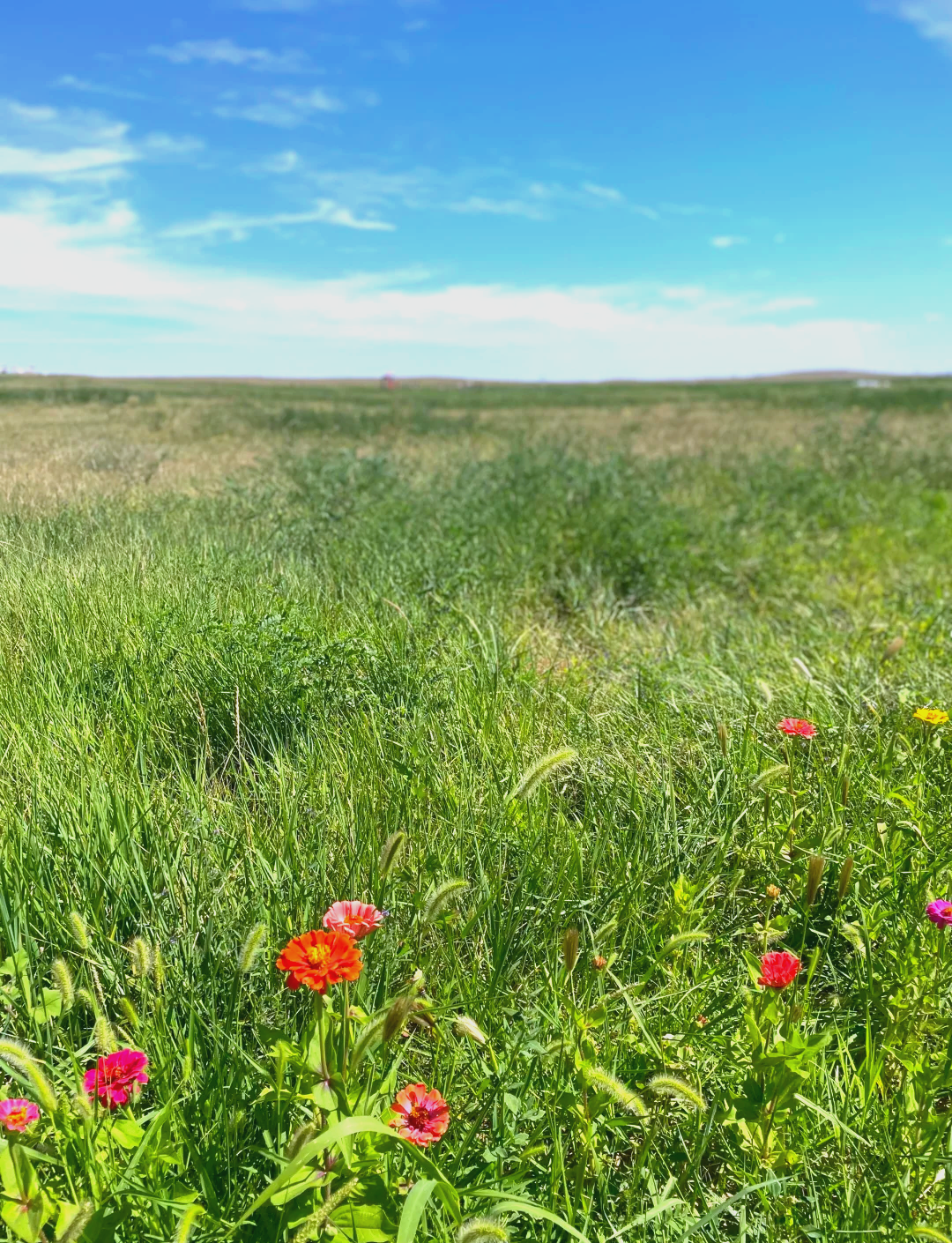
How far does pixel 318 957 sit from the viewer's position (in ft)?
4.65

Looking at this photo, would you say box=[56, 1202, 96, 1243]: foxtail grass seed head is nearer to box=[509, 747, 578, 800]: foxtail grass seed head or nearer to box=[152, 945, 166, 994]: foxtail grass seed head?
box=[152, 945, 166, 994]: foxtail grass seed head

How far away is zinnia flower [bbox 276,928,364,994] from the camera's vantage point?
1383mm

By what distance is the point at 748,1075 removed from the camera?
1.64 m

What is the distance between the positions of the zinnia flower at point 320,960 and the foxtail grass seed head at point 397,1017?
83 mm

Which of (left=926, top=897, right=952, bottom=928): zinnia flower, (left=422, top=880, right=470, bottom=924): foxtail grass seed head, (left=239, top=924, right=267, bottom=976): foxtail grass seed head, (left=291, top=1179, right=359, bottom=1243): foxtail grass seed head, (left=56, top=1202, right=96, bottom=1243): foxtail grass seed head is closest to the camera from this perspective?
(left=56, top=1202, right=96, bottom=1243): foxtail grass seed head

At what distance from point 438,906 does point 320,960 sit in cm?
31

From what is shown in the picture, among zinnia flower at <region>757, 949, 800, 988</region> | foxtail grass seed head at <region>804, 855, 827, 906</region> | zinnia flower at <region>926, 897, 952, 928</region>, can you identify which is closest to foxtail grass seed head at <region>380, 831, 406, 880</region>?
zinnia flower at <region>757, 949, 800, 988</region>

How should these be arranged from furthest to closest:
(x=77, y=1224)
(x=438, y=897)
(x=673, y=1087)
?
1. (x=438, y=897)
2. (x=673, y=1087)
3. (x=77, y=1224)

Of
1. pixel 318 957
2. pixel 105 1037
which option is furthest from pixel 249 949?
pixel 105 1037

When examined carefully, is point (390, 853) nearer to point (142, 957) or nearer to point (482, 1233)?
point (142, 957)

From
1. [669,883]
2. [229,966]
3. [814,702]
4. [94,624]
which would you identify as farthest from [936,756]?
[94,624]

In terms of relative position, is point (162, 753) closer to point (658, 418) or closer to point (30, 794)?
point (30, 794)

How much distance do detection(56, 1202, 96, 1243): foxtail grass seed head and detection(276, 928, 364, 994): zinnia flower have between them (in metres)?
0.38

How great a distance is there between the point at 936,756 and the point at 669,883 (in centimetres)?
A: 127
